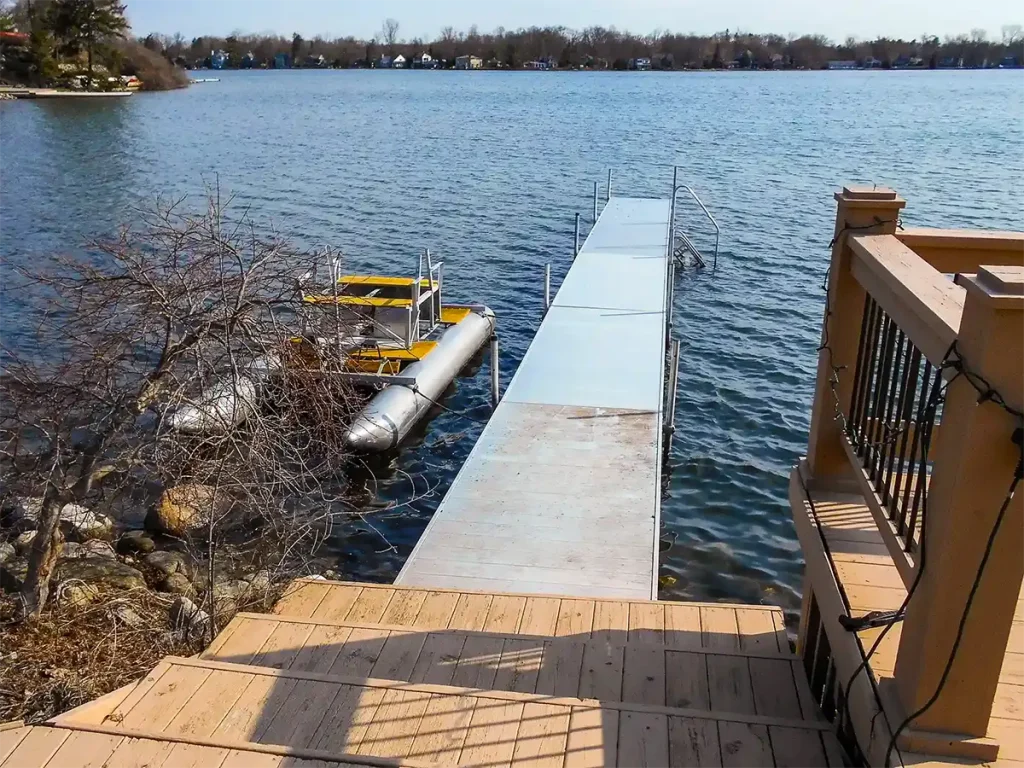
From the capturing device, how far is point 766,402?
1248cm

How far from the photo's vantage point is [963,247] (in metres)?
3.52

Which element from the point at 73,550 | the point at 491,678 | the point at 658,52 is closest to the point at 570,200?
the point at 73,550

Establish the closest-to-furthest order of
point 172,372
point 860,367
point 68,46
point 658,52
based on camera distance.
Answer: point 860,367 → point 172,372 → point 68,46 → point 658,52

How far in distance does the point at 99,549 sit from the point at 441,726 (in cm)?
571

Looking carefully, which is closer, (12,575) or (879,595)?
(879,595)

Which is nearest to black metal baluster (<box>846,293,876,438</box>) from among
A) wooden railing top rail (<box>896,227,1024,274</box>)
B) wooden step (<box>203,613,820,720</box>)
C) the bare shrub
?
wooden railing top rail (<box>896,227,1024,274</box>)

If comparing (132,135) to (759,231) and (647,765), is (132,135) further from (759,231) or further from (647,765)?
(647,765)

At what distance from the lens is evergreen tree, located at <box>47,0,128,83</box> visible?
6359cm

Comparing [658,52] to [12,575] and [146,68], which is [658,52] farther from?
[12,575]

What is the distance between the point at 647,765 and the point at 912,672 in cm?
100

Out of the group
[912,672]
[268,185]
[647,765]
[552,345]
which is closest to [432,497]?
[552,345]

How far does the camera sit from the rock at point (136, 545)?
28.5ft

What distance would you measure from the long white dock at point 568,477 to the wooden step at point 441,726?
248cm

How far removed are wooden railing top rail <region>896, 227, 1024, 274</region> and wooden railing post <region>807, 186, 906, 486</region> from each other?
0.13m
